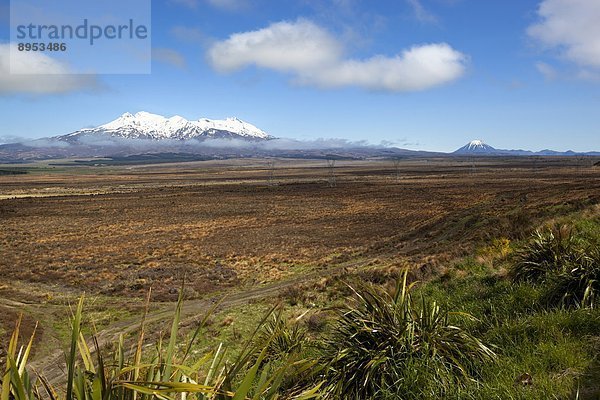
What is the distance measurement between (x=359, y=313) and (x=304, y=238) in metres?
30.4

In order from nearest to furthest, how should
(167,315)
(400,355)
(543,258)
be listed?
(400,355) → (543,258) → (167,315)

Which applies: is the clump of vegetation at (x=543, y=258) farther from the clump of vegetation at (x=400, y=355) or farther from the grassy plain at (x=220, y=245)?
the clump of vegetation at (x=400, y=355)

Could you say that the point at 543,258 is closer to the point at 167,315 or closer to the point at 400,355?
the point at 400,355

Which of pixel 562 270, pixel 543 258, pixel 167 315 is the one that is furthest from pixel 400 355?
pixel 167 315

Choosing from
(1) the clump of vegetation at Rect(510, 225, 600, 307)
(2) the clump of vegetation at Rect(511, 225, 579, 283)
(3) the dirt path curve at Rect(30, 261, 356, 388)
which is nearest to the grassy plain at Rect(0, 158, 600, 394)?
(3) the dirt path curve at Rect(30, 261, 356, 388)

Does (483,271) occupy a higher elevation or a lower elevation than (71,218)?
higher

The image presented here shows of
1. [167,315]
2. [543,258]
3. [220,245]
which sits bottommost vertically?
[220,245]

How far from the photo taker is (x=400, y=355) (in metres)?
5.16

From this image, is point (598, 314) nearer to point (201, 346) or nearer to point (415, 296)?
point (415, 296)

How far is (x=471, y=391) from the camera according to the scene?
13.9 feet

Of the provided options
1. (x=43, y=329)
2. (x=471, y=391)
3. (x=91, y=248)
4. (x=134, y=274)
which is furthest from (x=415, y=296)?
(x=91, y=248)

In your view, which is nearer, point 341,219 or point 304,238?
point 304,238

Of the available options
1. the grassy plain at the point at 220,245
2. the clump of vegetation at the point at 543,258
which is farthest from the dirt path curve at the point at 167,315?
the clump of vegetation at the point at 543,258

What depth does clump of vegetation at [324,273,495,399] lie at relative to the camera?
15.5ft
